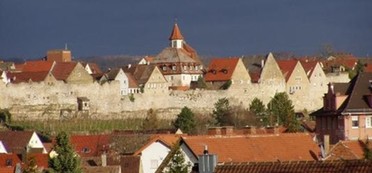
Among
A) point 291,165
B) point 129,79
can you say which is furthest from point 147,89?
point 291,165

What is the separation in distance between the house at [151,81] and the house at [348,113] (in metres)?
48.5

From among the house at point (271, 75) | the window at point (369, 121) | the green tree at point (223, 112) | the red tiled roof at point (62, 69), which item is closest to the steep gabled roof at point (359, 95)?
the window at point (369, 121)

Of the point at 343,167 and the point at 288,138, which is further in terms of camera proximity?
the point at 288,138

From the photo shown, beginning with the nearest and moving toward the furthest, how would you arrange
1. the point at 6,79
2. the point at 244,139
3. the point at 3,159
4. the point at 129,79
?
1. the point at 244,139
2. the point at 3,159
3. the point at 6,79
4. the point at 129,79

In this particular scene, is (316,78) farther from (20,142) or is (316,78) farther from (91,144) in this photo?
(91,144)

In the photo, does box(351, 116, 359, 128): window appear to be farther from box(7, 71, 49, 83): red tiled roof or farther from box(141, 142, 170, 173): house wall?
box(7, 71, 49, 83): red tiled roof

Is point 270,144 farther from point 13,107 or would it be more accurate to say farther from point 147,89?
point 147,89

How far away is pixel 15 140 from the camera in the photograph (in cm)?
7412

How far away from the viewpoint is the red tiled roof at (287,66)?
118 metres

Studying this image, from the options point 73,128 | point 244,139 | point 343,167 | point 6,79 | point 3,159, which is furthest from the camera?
point 6,79

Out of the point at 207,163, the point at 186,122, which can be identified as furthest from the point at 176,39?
the point at 207,163

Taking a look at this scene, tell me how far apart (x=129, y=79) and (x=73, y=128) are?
1600 cm

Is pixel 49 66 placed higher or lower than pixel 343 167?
higher

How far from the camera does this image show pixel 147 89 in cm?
11031
